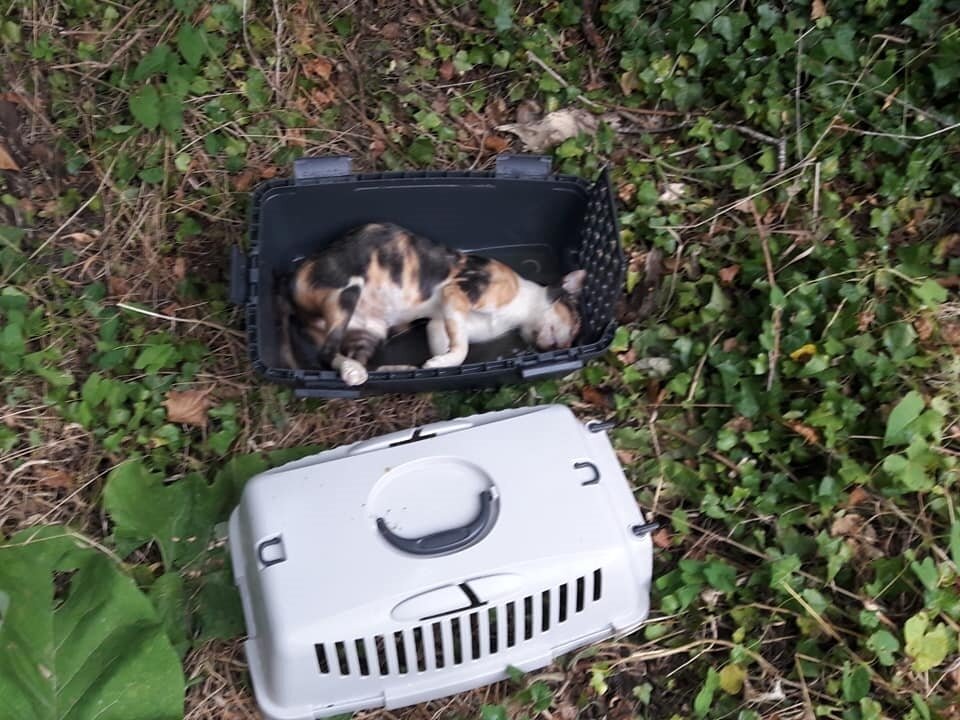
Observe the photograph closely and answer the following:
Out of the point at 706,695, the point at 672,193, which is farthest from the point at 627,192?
the point at 706,695

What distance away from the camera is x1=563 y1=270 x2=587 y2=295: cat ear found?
198cm

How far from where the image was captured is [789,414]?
1719 mm

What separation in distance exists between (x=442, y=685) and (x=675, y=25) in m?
1.75

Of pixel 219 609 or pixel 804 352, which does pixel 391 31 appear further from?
pixel 219 609

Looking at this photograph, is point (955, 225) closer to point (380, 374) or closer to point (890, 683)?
point (890, 683)

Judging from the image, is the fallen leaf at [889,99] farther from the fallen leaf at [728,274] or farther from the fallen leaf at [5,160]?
the fallen leaf at [5,160]

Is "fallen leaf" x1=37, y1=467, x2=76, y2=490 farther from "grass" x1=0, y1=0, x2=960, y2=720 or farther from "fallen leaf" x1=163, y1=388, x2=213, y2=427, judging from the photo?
"fallen leaf" x1=163, y1=388, x2=213, y2=427

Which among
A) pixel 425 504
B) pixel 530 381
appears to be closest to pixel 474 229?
pixel 530 381

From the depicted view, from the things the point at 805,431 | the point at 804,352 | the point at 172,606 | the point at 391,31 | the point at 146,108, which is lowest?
the point at 172,606

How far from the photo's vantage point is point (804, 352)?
5.78 feet

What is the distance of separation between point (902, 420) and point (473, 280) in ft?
3.22

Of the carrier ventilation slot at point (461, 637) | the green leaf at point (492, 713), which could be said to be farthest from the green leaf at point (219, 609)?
the green leaf at point (492, 713)

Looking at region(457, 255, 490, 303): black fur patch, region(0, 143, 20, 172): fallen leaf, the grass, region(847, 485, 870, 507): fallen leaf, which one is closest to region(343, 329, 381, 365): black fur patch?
the grass

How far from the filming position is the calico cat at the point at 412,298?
6.17 feet
